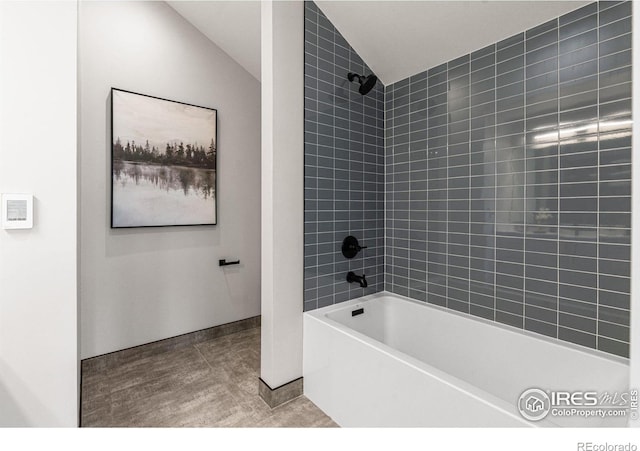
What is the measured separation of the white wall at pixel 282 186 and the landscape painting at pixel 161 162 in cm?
103

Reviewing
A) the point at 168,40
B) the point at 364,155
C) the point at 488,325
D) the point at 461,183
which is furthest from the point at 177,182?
the point at 488,325

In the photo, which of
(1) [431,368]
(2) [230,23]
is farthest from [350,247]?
(2) [230,23]

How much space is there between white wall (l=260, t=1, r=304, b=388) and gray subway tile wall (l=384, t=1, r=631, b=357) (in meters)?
0.89

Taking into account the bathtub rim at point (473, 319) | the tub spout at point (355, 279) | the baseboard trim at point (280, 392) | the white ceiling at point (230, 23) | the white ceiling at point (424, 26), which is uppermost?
the white ceiling at point (230, 23)

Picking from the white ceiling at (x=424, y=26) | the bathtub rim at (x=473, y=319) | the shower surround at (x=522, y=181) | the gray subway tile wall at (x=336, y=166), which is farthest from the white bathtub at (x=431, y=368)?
the white ceiling at (x=424, y=26)

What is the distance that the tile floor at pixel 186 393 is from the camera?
1801 mm

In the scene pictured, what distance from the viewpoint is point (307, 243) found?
2037 millimetres

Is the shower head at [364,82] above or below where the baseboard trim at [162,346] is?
above

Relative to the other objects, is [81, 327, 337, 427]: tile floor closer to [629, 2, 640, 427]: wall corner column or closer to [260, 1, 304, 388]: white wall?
[260, 1, 304, 388]: white wall

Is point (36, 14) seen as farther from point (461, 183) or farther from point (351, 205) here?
point (461, 183)

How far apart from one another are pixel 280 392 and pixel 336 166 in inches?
59.0

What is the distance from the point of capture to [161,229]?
2.57 metres

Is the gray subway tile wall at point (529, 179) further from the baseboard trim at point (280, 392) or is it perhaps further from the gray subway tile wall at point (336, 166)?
the baseboard trim at point (280, 392)

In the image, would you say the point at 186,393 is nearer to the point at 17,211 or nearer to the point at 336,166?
the point at 17,211
